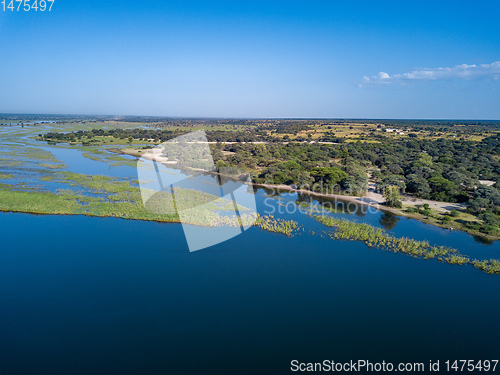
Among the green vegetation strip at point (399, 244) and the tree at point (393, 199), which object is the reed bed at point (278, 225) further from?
the tree at point (393, 199)

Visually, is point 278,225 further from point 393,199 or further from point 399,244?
point 393,199

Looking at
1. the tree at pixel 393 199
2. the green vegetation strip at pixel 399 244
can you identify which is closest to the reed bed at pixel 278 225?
the green vegetation strip at pixel 399 244

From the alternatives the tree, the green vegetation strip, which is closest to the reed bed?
the green vegetation strip

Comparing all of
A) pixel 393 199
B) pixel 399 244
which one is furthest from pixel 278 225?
pixel 393 199

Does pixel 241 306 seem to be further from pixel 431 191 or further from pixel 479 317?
pixel 431 191

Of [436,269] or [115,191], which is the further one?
[115,191]

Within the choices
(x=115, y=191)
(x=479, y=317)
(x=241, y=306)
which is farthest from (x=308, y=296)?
(x=115, y=191)

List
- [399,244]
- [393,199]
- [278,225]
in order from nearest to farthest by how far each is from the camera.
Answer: [399,244] → [278,225] → [393,199]

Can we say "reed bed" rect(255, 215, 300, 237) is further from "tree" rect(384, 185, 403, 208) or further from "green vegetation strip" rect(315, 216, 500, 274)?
"tree" rect(384, 185, 403, 208)
